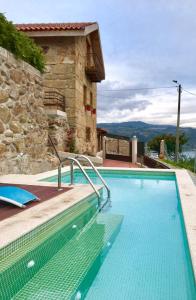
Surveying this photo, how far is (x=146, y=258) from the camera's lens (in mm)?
3359

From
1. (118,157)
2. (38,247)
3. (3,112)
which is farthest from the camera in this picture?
(118,157)

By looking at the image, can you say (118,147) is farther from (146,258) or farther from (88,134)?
(146,258)

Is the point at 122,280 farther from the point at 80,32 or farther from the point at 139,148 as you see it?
the point at 139,148

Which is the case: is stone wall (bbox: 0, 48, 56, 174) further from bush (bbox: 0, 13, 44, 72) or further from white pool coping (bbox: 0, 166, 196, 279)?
white pool coping (bbox: 0, 166, 196, 279)

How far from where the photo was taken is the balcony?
55.6 ft

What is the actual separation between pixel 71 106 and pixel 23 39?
600 cm

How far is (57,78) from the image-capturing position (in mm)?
14578

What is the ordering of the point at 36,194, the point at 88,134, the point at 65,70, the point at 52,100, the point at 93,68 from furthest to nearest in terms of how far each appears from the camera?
the point at 88,134, the point at 93,68, the point at 65,70, the point at 52,100, the point at 36,194

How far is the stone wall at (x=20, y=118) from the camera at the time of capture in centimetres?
734

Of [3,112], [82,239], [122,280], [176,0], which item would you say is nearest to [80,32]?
[176,0]

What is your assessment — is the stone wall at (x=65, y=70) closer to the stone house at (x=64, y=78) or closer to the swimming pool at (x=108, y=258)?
the stone house at (x=64, y=78)

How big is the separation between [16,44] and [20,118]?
78.6 inches

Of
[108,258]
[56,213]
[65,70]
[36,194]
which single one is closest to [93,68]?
[65,70]

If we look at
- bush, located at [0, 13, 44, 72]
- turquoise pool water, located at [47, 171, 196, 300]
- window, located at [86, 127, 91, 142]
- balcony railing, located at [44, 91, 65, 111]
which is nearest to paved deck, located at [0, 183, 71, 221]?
turquoise pool water, located at [47, 171, 196, 300]
